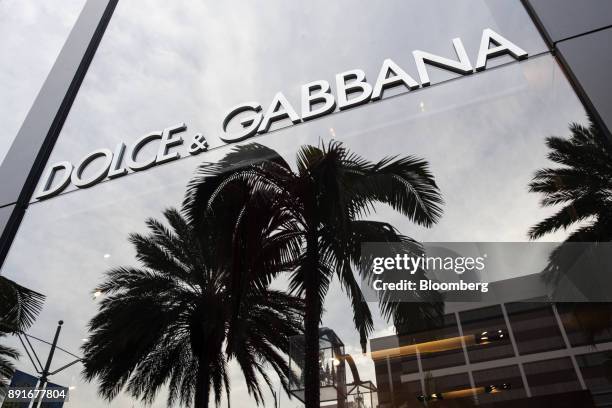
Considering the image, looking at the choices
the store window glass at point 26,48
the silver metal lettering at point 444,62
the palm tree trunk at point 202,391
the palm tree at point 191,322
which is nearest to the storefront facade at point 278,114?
the silver metal lettering at point 444,62

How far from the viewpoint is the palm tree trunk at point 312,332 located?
3.39 m

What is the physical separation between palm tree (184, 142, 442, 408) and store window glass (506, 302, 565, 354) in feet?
1.35

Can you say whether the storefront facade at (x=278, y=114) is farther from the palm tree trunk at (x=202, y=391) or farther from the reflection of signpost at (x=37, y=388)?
the palm tree trunk at (x=202, y=391)

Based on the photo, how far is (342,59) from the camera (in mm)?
3107

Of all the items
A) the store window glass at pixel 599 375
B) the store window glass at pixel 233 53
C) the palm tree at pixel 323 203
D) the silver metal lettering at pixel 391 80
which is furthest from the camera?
the palm tree at pixel 323 203

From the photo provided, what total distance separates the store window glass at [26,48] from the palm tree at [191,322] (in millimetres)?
1518

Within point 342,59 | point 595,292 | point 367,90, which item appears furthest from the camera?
point 342,59

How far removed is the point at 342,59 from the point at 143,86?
1645mm

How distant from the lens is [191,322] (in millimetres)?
6352

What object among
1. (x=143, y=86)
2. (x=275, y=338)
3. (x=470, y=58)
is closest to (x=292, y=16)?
(x=143, y=86)

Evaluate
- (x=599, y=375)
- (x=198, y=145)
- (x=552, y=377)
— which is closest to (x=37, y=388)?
(x=198, y=145)

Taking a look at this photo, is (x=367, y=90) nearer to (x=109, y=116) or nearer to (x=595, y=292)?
(x=595, y=292)

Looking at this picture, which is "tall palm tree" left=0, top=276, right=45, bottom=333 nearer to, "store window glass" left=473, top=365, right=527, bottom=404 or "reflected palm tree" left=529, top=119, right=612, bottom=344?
"store window glass" left=473, top=365, right=527, bottom=404

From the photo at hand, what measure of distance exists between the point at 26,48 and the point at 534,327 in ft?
14.8
